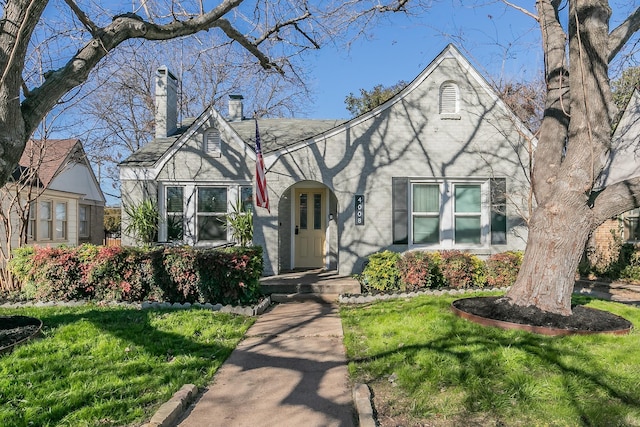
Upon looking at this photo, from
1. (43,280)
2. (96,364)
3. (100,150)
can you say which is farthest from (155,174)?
(100,150)

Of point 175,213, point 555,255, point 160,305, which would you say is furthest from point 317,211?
point 555,255

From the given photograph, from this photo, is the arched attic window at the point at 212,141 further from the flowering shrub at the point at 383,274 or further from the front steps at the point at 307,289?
the flowering shrub at the point at 383,274

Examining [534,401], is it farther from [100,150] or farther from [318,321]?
[100,150]

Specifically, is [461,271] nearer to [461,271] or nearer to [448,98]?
[461,271]

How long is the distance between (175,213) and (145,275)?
376cm

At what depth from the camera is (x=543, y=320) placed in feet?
17.6

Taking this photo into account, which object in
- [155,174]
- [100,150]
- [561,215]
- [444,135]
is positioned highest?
[100,150]

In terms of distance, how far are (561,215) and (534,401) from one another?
2.88m

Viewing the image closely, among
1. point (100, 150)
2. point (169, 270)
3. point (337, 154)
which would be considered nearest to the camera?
point (169, 270)

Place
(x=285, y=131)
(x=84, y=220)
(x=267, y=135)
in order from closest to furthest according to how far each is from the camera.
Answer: (x=267, y=135) → (x=285, y=131) → (x=84, y=220)

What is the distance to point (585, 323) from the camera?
533cm

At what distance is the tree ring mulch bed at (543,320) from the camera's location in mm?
5122

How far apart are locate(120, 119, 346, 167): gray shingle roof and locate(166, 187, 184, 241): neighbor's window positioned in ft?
3.27

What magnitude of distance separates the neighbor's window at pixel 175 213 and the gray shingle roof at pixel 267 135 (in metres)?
1.00
